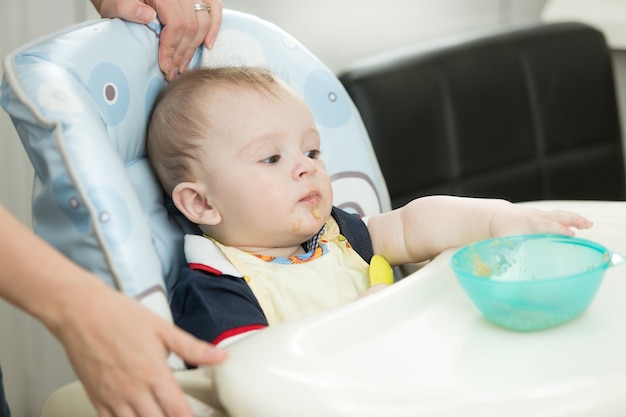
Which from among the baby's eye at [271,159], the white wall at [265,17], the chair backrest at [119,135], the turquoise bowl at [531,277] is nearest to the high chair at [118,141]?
the chair backrest at [119,135]

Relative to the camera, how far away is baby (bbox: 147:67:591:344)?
3.30ft

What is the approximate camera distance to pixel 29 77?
3.05 feet

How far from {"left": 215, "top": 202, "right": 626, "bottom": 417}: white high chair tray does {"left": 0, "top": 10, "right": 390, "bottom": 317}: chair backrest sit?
20cm

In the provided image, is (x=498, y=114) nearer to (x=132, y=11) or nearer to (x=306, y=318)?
Result: (x=132, y=11)

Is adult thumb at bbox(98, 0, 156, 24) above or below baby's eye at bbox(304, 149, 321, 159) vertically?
above

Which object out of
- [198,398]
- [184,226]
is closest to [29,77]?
[184,226]

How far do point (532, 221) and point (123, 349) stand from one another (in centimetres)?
46

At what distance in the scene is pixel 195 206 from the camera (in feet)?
3.48

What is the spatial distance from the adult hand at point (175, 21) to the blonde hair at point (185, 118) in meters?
0.04

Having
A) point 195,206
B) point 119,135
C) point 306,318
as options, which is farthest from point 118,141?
point 306,318

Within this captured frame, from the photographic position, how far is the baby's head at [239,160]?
3.37ft

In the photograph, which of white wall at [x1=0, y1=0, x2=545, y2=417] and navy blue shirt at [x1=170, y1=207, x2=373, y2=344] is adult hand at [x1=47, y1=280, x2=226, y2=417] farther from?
white wall at [x1=0, y1=0, x2=545, y2=417]

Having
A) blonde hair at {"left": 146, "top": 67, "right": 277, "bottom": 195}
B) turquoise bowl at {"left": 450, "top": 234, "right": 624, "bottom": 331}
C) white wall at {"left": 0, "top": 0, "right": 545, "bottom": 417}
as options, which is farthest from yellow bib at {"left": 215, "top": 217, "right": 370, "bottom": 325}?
white wall at {"left": 0, "top": 0, "right": 545, "bottom": 417}

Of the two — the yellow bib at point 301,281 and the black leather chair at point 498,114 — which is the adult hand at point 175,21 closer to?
the yellow bib at point 301,281
